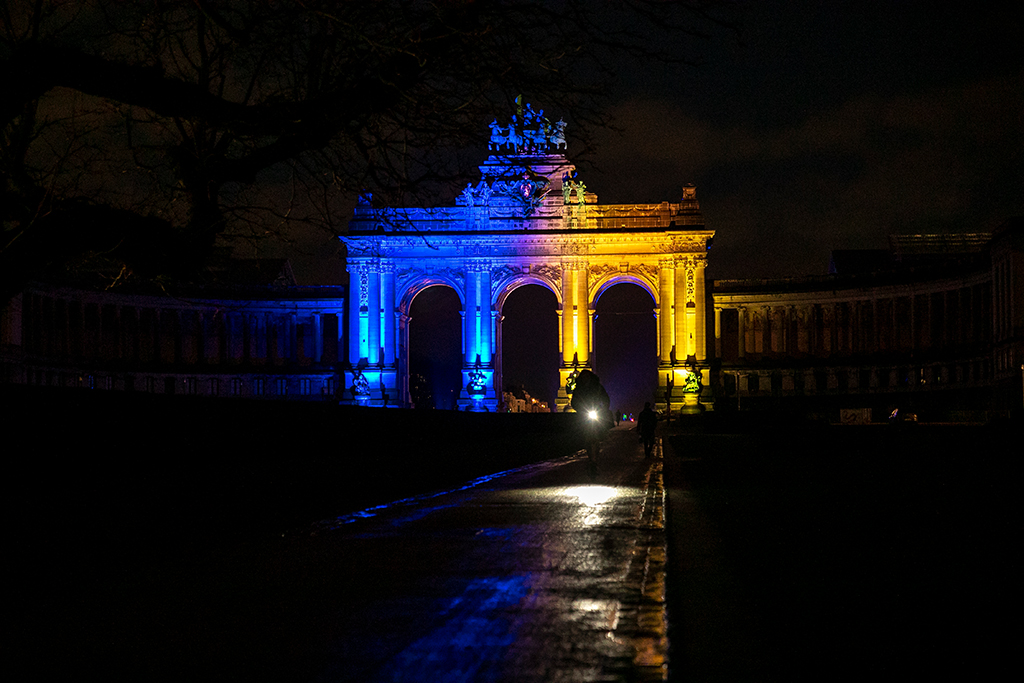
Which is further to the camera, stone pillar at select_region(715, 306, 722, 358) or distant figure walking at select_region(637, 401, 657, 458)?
stone pillar at select_region(715, 306, 722, 358)

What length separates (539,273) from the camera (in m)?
89.5

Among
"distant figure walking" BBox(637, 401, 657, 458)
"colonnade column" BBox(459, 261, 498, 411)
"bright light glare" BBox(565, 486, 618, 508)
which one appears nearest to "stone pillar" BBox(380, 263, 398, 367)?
"colonnade column" BBox(459, 261, 498, 411)

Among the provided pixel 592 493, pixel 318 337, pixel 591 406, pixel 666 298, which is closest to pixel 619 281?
pixel 666 298

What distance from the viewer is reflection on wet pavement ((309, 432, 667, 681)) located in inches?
179

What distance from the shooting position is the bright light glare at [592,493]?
489 inches

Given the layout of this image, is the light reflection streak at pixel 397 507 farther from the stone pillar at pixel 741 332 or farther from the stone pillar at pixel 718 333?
the stone pillar at pixel 741 332

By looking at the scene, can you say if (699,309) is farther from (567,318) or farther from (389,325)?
(389,325)

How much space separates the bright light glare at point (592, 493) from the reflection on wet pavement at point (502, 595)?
86 cm

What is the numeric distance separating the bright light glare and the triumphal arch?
7152cm

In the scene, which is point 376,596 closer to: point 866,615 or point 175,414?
point 866,615

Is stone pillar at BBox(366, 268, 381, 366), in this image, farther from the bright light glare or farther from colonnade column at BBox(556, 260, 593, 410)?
the bright light glare

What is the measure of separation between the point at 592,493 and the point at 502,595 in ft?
25.4

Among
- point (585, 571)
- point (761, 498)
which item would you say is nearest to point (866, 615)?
point (585, 571)

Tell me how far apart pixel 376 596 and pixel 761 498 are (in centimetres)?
808
